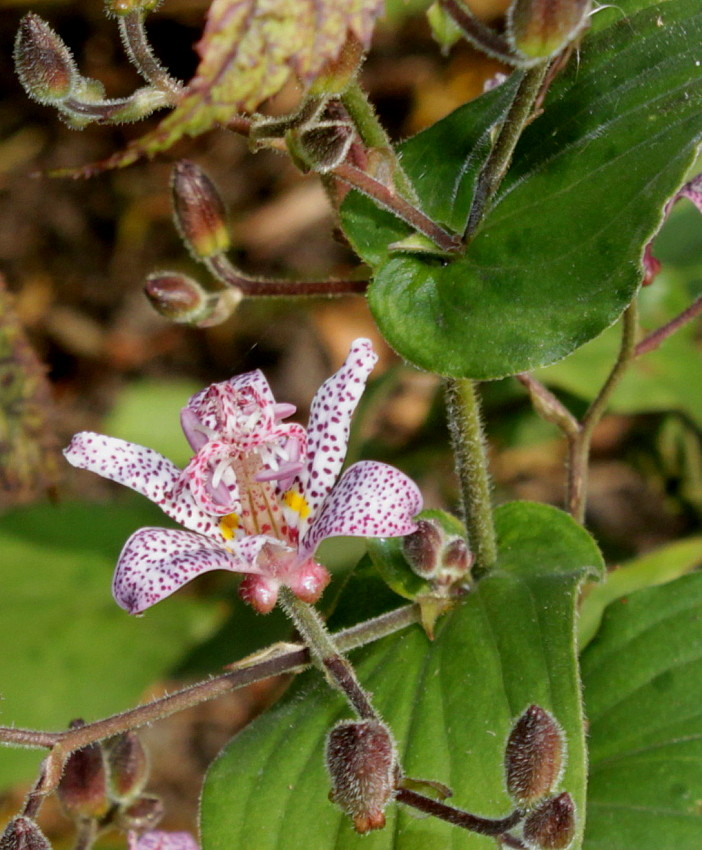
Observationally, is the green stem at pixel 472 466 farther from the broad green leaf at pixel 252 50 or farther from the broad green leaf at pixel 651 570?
the broad green leaf at pixel 651 570

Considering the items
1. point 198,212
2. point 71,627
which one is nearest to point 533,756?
point 198,212

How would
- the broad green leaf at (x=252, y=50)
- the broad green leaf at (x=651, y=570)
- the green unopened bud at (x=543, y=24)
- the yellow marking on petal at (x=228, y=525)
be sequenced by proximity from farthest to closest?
the broad green leaf at (x=651, y=570), the yellow marking on petal at (x=228, y=525), the green unopened bud at (x=543, y=24), the broad green leaf at (x=252, y=50)

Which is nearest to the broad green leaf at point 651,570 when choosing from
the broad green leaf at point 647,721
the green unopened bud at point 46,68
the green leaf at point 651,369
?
the green leaf at point 651,369

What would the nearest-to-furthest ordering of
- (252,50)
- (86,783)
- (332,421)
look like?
(252,50) < (332,421) < (86,783)

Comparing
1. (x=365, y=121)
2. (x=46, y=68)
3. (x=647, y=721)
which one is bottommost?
(x=647, y=721)

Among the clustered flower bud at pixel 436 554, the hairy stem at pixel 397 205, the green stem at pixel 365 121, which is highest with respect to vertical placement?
the green stem at pixel 365 121

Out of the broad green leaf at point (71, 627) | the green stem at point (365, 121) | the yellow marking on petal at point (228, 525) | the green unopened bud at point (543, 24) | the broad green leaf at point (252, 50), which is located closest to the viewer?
the broad green leaf at point (252, 50)

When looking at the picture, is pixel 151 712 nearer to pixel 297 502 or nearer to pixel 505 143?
pixel 297 502
